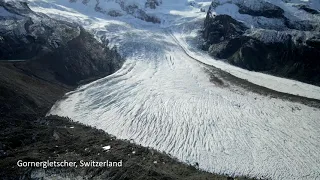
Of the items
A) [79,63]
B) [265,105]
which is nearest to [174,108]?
[265,105]

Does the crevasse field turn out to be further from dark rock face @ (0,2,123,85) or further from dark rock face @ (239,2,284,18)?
dark rock face @ (239,2,284,18)

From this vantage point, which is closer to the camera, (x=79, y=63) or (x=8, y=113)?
(x=8, y=113)

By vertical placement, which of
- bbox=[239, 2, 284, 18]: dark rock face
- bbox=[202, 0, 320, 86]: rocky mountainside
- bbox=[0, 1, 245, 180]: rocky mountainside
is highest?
bbox=[239, 2, 284, 18]: dark rock face

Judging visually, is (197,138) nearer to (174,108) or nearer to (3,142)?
(174,108)

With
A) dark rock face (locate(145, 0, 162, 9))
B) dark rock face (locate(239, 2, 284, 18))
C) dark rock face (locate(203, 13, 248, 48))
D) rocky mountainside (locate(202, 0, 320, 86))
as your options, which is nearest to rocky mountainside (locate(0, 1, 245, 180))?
rocky mountainside (locate(202, 0, 320, 86))

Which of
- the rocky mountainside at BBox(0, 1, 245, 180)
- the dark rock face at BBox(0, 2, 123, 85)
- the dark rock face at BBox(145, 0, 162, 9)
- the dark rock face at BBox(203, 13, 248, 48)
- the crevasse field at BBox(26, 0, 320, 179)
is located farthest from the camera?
the dark rock face at BBox(145, 0, 162, 9)

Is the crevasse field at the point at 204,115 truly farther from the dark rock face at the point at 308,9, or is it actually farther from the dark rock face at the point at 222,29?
the dark rock face at the point at 308,9
